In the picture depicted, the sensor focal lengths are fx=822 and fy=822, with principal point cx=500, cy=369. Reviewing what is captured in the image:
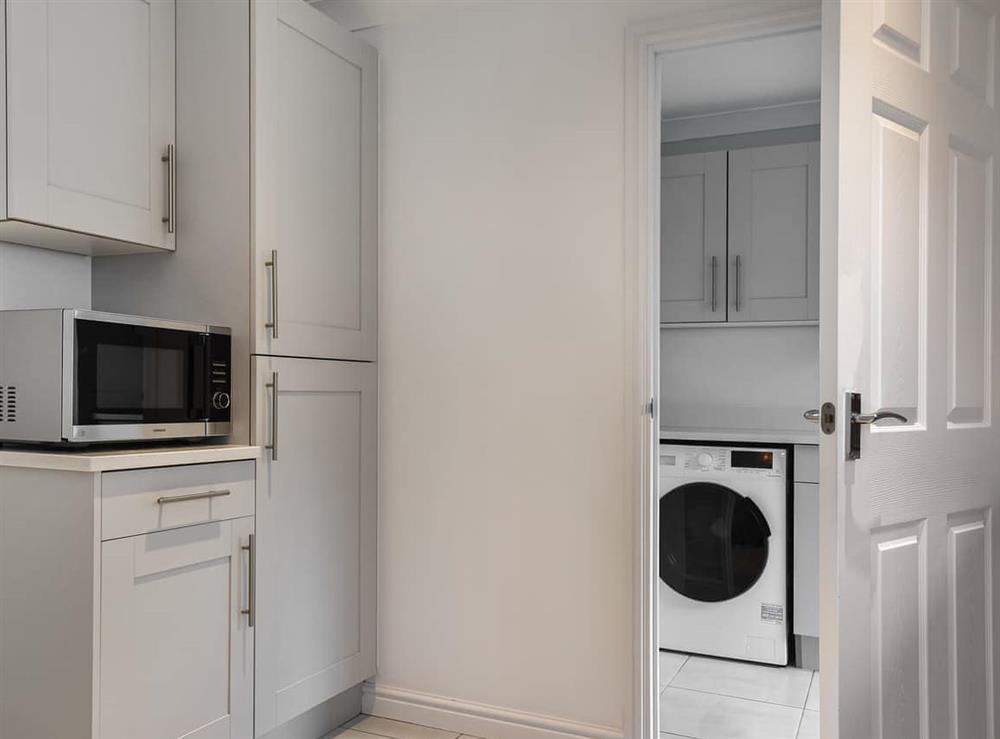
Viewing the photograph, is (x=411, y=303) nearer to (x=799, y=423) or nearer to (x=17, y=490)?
(x=17, y=490)

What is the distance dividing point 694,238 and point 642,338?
1571mm

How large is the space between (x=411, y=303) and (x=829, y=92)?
1497 millimetres

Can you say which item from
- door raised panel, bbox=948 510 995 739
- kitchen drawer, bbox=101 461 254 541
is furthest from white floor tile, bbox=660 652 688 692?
kitchen drawer, bbox=101 461 254 541

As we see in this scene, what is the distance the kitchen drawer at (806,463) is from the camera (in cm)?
320

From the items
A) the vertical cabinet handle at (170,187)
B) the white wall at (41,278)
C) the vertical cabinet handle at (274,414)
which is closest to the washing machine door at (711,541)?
the vertical cabinet handle at (274,414)

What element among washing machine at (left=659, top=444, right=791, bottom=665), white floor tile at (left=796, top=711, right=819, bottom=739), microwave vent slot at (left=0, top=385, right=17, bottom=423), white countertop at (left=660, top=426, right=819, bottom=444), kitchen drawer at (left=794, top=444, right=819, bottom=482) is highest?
microwave vent slot at (left=0, top=385, right=17, bottom=423)

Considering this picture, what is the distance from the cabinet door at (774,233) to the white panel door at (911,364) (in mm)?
1750

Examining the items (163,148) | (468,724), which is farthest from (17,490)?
(468,724)

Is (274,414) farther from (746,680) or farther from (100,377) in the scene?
(746,680)

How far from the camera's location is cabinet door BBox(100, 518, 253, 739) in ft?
5.90

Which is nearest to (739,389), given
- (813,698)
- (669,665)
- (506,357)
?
(669,665)

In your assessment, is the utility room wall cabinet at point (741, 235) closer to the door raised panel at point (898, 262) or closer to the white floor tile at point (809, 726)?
the white floor tile at point (809, 726)

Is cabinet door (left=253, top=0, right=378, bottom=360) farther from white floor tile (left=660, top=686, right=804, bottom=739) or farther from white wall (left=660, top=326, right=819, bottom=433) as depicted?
white wall (left=660, top=326, right=819, bottom=433)

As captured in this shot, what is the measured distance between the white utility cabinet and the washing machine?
6.29 ft
